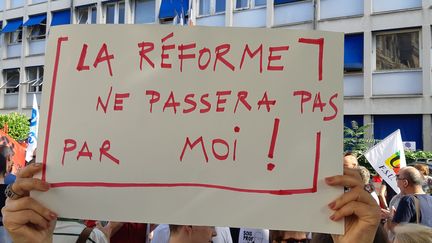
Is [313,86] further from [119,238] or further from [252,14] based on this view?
[252,14]

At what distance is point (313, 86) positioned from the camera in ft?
5.42

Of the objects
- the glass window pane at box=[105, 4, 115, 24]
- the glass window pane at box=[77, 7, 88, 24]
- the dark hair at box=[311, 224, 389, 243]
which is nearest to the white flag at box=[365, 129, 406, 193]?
Answer: the dark hair at box=[311, 224, 389, 243]

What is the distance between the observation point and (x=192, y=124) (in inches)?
66.1

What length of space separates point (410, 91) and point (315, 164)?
54.2ft

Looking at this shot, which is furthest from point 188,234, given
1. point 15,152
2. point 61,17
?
point 61,17

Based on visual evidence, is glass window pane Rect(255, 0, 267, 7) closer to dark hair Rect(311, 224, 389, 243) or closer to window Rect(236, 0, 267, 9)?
window Rect(236, 0, 267, 9)

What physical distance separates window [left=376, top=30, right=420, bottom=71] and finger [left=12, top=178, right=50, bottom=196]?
56.0ft

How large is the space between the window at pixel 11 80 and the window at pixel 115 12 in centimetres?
698

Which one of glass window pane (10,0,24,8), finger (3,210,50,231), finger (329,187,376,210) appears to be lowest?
finger (3,210,50,231)

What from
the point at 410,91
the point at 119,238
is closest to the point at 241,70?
the point at 119,238

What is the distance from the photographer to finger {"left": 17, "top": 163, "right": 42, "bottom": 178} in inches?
62.8

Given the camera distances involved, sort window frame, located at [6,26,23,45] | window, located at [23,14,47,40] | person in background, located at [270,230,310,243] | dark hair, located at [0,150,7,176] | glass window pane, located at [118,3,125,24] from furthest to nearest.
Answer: window frame, located at [6,26,23,45], window, located at [23,14,47,40], glass window pane, located at [118,3,125,24], dark hair, located at [0,150,7,176], person in background, located at [270,230,310,243]

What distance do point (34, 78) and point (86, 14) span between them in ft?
15.6

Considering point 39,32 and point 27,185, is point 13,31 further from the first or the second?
point 27,185
